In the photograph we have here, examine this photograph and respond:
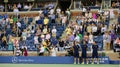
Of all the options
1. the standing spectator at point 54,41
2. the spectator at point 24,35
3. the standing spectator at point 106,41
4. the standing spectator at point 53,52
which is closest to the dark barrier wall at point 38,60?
the standing spectator at point 53,52

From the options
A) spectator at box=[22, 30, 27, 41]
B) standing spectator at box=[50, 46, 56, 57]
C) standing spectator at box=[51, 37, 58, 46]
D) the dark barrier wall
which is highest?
spectator at box=[22, 30, 27, 41]

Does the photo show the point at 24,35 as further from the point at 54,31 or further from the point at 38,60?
the point at 38,60

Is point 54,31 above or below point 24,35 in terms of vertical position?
above

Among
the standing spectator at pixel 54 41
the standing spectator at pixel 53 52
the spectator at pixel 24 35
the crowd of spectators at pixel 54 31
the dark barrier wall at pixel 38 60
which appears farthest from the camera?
the spectator at pixel 24 35

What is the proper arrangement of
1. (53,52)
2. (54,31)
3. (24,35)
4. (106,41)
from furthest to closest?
1. (24,35)
2. (54,31)
3. (106,41)
4. (53,52)

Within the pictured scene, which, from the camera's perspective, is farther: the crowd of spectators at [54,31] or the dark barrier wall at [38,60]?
the crowd of spectators at [54,31]

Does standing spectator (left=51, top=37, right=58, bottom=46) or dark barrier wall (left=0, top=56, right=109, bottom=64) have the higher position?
standing spectator (left=51, top=37, right=58, bottom=46)

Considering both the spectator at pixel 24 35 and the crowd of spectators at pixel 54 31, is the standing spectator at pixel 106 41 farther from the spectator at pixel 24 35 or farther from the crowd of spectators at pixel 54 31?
Answer: the spectator at pixel 24 35

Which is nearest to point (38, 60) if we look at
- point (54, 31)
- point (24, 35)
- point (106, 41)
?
point (54, 31)

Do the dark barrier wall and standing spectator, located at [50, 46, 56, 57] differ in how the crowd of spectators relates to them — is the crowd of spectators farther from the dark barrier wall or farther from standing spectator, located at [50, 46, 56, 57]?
the dark barrier wall

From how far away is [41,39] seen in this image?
Result: 36188mm

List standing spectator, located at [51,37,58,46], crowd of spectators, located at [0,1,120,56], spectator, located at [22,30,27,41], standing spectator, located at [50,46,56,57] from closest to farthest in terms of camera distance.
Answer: standing spectator, located at [50,46,56,57], crowd of spectators, located at [0,1,120,56], standing spectator, located at [51,37,58,46], spectator, located at [22,30,27,41]

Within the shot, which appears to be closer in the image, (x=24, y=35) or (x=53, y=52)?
(x=53, y=52)

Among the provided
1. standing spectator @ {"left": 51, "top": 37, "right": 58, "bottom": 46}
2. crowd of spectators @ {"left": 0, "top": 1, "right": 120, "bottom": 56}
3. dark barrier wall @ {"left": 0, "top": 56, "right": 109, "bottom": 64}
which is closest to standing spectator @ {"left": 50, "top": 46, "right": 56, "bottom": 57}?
crowd of spectators @ {"left": 0, "top": 1, "right": 120, "bottom": 56}
